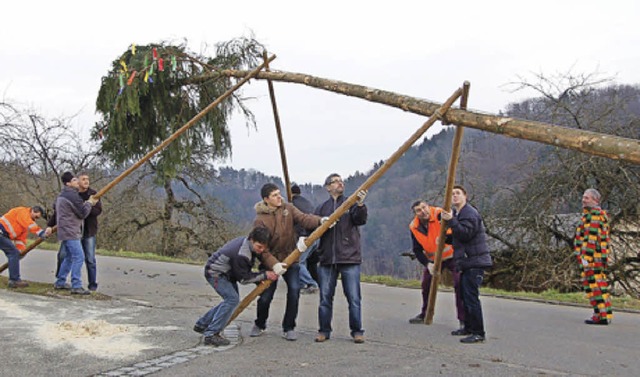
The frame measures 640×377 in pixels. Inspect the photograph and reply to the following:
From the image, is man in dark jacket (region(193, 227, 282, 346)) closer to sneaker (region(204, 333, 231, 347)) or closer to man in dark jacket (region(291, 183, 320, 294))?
sneaker (region(204, 333, 231, 347))

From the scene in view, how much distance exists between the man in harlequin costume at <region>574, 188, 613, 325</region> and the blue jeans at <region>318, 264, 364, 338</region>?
3.31 metres

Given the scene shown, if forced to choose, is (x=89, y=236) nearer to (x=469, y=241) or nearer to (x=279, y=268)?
(x=279, y=268)

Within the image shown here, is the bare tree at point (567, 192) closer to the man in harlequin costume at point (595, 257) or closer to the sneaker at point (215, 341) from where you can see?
the man in harlequin costume at point (595, 257)

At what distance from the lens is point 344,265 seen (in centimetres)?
671

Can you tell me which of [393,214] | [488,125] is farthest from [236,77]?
[393,214]

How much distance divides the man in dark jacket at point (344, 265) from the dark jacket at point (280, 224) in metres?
0.29

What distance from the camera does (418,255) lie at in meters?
7.90

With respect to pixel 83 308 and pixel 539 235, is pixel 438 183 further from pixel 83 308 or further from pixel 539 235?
pixel 83 308

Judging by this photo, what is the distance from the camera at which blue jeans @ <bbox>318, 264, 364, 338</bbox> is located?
21.7ft

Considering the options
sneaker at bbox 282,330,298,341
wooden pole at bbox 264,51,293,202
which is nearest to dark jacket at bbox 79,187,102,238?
wooden pole at bbox 264,51,293,202

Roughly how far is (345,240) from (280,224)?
737mm

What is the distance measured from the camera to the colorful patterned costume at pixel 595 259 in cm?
786

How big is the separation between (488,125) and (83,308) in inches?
223

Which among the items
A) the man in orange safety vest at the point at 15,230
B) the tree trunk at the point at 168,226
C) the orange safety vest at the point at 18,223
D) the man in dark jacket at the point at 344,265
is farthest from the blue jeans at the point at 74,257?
the tree trunk at the point at 168,226
